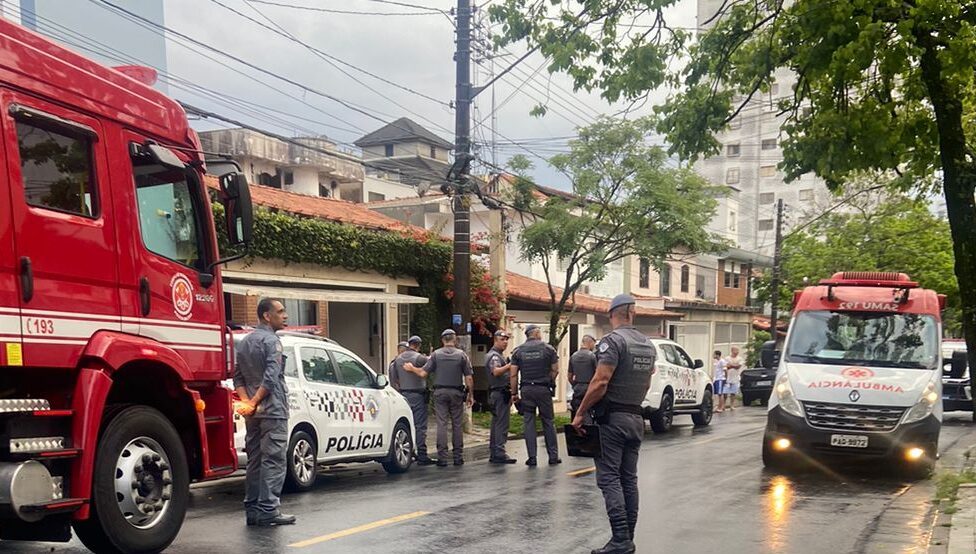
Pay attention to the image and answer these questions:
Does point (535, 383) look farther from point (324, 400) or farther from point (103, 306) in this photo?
point (103, 306)

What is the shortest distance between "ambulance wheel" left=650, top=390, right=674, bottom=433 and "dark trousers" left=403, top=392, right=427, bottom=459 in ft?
19.6

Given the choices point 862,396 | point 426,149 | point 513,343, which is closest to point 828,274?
point 513,343

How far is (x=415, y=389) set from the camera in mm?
12328

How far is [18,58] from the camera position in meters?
4.82

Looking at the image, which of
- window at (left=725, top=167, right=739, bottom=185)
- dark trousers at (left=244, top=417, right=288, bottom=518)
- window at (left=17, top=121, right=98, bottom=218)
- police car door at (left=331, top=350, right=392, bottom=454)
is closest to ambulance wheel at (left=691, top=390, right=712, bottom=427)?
police car door at (left=331, top=350, right=392, bottom=454)

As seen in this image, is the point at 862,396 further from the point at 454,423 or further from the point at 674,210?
the point at 674,210

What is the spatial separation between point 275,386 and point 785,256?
31895mm

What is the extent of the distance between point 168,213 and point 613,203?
14.6 meters

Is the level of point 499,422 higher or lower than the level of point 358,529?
lower

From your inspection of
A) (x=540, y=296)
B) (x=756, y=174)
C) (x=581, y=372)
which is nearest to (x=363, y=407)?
(x=581, y=372)

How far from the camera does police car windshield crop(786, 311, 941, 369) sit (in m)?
11.1

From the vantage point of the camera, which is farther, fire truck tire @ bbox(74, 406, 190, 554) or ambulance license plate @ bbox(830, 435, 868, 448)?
ambulance license plate @ bbox(830, 435, 868, 448)

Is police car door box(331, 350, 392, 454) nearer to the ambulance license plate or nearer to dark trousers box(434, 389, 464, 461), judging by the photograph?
dark trousers box(434, 389, 464, 461)

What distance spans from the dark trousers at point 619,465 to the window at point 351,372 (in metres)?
4.76
